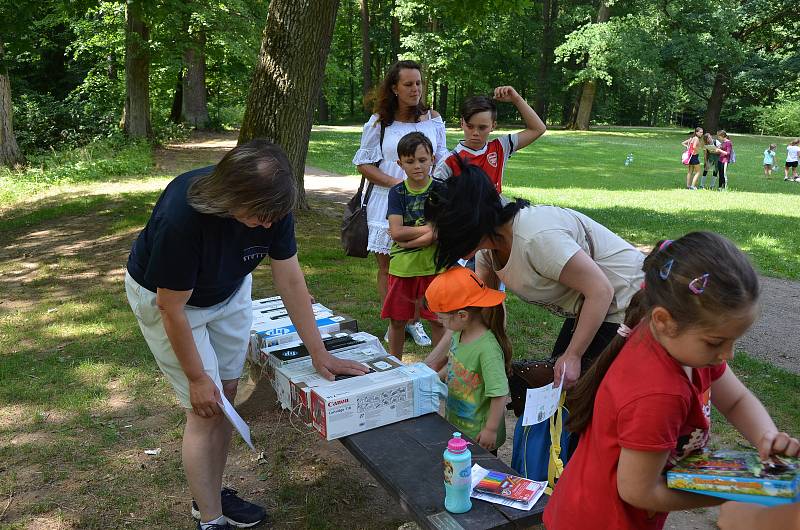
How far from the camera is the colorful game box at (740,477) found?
4.73 ft

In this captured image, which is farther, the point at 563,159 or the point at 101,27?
the point at 563,159

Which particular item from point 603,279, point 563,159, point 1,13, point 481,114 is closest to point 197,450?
point 603,279

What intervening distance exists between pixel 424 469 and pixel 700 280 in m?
1.33

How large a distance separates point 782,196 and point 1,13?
1507cm

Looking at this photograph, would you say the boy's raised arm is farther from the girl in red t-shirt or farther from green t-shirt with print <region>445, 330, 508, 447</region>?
the girl in red t-shirt

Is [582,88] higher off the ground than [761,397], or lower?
higher

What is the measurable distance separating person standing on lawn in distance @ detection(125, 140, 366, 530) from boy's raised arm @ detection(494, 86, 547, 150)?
2.16 meters

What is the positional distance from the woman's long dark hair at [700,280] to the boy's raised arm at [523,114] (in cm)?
289

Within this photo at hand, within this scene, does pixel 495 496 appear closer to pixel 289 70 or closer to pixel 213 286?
pixel 213 286

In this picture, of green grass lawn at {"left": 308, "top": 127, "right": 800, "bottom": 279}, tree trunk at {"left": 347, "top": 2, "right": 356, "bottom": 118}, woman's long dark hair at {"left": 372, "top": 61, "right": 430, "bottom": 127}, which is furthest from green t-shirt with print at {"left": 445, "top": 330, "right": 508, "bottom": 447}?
tree trunk at {"left": 347, "top": 2, "right": 356, "bottom": 118}

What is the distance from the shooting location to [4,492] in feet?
10.9

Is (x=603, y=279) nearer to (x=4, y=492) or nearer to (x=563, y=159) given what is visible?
(x=4, y=492)

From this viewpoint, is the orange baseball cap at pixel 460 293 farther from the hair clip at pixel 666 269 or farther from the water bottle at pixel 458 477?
the hair clip at pixel 666 269

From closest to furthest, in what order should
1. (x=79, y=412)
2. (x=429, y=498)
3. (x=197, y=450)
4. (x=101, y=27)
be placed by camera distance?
(x=429, y=498), (x=197, y=450), (x=79, y=412), (x=101, y=27)
